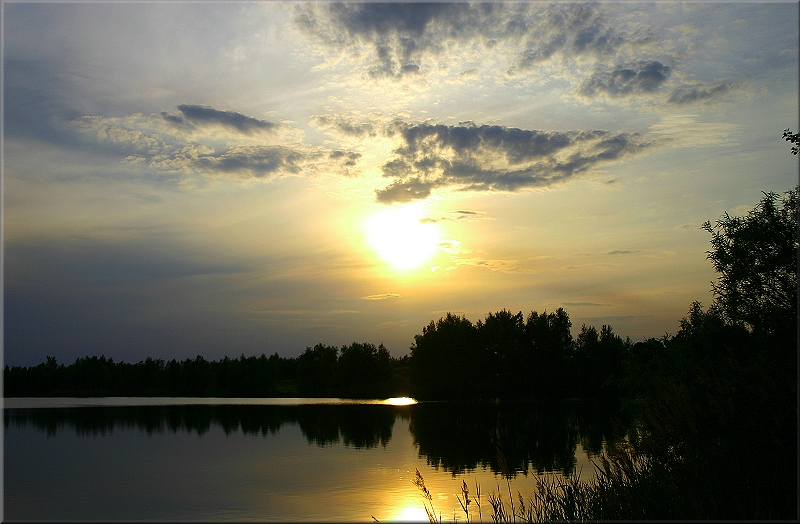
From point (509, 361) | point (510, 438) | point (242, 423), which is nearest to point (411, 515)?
point (510, 438)

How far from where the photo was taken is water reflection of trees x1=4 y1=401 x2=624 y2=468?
102 ft

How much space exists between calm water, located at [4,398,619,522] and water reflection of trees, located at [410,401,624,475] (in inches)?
3.8

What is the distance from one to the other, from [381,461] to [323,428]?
61.0 ft

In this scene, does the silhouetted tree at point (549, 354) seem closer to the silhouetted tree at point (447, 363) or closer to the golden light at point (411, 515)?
the silhouetted tree at point (447, 363)

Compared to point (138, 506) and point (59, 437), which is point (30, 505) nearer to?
point (138, 506)

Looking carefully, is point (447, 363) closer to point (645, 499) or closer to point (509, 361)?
point (509, 361)

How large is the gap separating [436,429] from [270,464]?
1882 centimetres

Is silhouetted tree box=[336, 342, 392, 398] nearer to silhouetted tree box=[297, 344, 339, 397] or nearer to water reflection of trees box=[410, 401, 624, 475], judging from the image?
silhouetted tree box=[297, 344, 339, 397]

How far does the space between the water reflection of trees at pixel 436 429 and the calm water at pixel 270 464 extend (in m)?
0.13

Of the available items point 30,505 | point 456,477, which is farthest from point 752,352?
point 30,505

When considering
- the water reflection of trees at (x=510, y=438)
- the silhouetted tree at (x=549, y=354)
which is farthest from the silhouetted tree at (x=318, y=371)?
the water reflection of trees at (x=510, y=438)

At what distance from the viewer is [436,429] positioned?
45906 mm

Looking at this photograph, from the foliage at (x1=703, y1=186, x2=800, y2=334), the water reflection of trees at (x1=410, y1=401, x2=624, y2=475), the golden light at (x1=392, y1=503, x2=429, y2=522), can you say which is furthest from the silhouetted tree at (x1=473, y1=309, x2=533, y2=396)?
the golden light at (x1=392, y1=503, x2=429, y2=522)

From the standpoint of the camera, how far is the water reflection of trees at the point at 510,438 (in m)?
28.6
